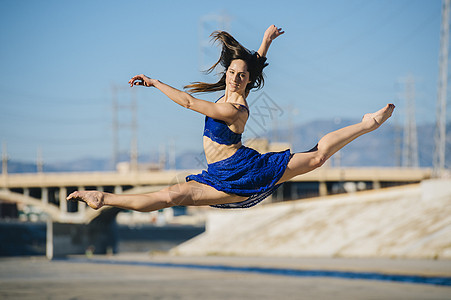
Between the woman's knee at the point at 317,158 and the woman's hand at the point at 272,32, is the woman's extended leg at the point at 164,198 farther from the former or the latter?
the woman's hand at the point at 272,32

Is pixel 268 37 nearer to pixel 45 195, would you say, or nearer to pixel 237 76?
pixel 237 76

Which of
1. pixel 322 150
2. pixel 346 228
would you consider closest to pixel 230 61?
pixel 322 150

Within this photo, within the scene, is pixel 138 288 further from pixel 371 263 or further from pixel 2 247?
pixel 2 247

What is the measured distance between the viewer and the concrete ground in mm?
50469

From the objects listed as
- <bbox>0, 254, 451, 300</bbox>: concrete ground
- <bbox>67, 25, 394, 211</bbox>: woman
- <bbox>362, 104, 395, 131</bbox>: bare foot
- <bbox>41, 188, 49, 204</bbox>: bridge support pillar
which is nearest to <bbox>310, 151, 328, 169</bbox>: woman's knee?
<bbox>67, 25, 394, 211</bbox>: woman

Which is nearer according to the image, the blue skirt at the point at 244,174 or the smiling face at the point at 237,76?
the blue skirt at the point at 244,174

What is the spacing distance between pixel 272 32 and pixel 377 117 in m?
2.25

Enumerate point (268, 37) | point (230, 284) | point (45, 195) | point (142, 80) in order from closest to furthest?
point (142, 80) < point (268, 37) < point (230, 284) < point (45, 195)

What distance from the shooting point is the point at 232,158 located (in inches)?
386

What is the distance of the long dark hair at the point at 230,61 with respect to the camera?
32.9ft

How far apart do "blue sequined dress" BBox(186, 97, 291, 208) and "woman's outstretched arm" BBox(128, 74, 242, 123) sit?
30cm

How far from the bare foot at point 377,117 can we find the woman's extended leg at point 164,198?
7.37ft

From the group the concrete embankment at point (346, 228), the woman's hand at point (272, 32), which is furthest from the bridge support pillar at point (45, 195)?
the woman's hand at point (272, 32)

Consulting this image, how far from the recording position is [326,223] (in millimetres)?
90000
